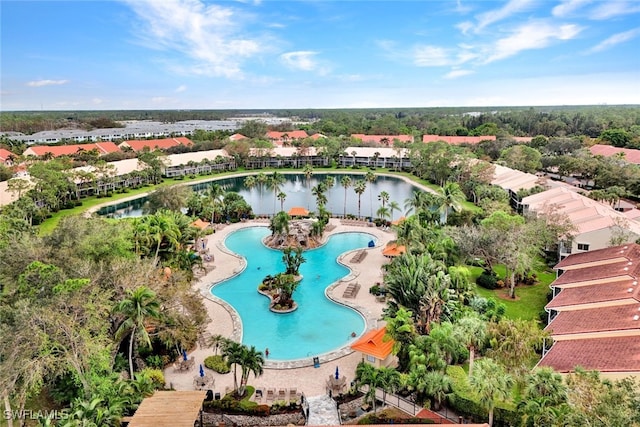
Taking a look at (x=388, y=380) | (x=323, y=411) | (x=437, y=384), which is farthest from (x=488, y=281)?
(x=323, y=411)

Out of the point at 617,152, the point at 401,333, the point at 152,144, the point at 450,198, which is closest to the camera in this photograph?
the point at 401,333

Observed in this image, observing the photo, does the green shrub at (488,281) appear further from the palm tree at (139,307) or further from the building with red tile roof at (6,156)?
the building with red tile roof at (6,156)

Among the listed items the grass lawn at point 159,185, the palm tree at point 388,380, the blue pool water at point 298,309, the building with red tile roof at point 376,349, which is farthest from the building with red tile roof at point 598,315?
the grass lawn at point 159,185

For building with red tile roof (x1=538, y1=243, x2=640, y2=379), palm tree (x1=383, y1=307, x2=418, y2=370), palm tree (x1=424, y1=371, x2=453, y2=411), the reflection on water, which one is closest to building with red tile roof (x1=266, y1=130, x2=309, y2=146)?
the reflection on water

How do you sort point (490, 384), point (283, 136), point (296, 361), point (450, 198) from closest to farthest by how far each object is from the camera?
point (490, 384) → point (296, 361) → point (450, 198) → point (283, 136)

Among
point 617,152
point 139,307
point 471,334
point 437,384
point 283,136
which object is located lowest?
point 437,384

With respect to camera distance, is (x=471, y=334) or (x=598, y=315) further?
(x=598, y=315)

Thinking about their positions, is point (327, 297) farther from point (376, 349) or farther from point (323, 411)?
point (323, 411)

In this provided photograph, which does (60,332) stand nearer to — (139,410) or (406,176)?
(139,410)
